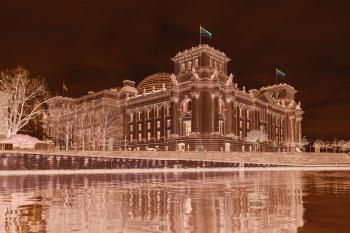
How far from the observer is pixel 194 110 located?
92.1 metres

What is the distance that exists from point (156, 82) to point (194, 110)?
24.5 meters

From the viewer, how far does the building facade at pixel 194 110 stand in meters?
91.6

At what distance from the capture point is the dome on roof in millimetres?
111463

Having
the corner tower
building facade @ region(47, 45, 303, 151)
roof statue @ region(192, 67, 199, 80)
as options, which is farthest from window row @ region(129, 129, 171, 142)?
roof statue @ region(192, 67, 199, 80)

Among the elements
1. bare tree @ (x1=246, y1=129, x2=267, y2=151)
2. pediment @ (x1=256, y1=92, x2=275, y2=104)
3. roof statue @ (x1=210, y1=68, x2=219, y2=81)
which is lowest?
bare tree @ (x1=246, y1=129, x2=267, y2=151)

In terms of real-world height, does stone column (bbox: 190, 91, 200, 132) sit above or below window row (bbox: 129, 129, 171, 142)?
above

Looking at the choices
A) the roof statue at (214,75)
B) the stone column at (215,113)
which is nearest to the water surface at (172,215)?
the stone column at (215,113)

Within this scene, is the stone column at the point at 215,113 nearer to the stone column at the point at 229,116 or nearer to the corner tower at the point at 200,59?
the stone column at the point at 229,116

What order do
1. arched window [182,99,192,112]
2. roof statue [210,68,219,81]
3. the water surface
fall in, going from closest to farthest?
1. the water surface
2. roof statue [210,68,219,81]
3. arched window [182,99,192,112]

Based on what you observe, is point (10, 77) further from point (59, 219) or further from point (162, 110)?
point (162, 110)

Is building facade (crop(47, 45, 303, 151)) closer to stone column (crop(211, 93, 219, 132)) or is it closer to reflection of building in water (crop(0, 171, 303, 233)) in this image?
stone column (crop(211, 93, 219, 132))

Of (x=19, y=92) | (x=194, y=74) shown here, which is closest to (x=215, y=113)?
(x=194, y=74)

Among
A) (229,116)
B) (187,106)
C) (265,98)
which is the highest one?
(265,98)

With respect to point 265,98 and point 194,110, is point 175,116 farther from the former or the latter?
point 265,98
